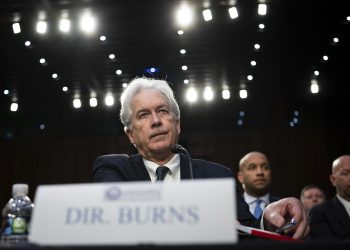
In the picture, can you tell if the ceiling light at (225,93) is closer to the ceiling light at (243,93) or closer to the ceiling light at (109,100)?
the ceiling light at (243,93)

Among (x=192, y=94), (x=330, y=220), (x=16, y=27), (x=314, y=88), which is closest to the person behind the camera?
(x=330, y=220)

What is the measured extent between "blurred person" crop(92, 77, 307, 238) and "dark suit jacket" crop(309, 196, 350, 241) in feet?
5.62

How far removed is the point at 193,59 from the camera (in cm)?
656

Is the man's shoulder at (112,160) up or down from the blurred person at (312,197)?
down

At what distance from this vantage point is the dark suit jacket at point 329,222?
2945 mm

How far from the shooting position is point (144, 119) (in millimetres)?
1582

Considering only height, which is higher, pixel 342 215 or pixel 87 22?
pixel 87 22

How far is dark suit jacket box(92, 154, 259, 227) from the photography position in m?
1.40

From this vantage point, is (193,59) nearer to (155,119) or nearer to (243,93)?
(243,93)

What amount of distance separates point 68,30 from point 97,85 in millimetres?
1749

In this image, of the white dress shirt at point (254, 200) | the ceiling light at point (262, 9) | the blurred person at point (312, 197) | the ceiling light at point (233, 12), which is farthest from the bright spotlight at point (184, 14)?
the white dress shirt at point (254, 200)

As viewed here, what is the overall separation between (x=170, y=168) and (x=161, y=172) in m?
0.14

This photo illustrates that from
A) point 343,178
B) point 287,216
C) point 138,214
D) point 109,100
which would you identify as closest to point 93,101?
point 109,100

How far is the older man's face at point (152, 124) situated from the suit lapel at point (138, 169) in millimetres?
58
